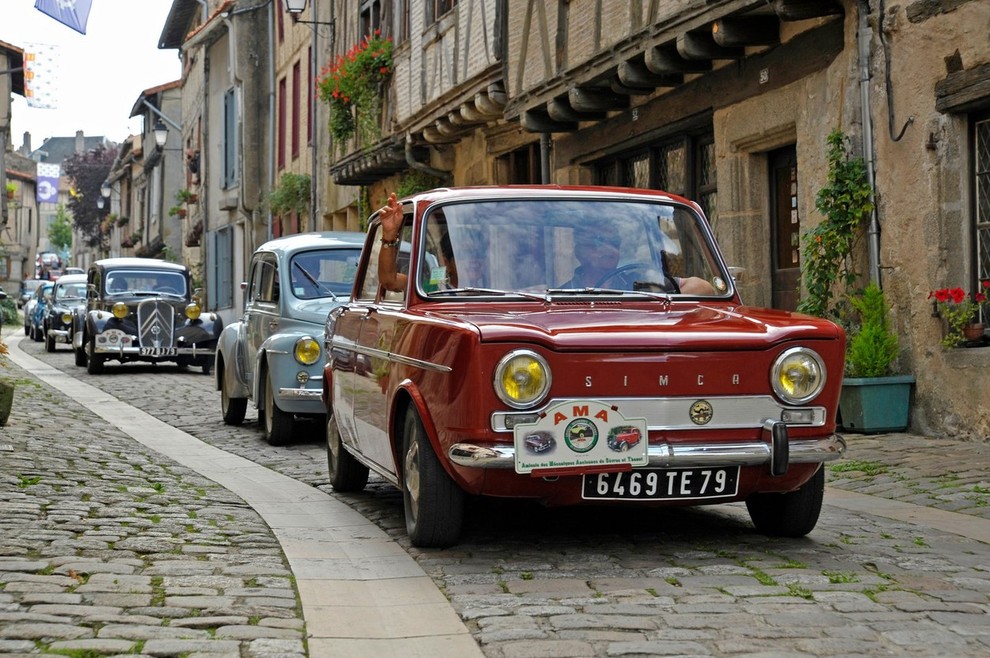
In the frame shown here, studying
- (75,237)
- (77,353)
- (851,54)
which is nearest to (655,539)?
(851,54)

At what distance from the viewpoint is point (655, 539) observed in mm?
6418

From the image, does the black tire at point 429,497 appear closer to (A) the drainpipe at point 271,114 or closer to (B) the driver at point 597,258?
(B) the driver at point 597,258

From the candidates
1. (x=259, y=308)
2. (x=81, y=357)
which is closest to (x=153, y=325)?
(x=81, y=357)

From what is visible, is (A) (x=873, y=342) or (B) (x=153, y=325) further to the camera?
(B) (x=153, y=325)

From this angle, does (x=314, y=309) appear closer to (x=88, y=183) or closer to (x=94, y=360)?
(x=94, y=360)

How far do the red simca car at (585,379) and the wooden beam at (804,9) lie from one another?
508cm

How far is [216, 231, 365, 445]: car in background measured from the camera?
11.5 meters

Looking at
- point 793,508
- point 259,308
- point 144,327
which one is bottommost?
point 793,508

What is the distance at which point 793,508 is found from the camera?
20.7 feet

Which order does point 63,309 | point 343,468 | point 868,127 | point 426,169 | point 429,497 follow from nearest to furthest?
point 429,497 → point 343,468 → point 868,127 → point 426,169 → point 63,309

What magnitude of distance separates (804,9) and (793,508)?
621 centimetres

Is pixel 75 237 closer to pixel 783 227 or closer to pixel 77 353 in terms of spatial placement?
pixel 77 353

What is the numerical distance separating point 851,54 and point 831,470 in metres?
3.87

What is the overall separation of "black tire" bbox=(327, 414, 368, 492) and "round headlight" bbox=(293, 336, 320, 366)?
9.59 ft
